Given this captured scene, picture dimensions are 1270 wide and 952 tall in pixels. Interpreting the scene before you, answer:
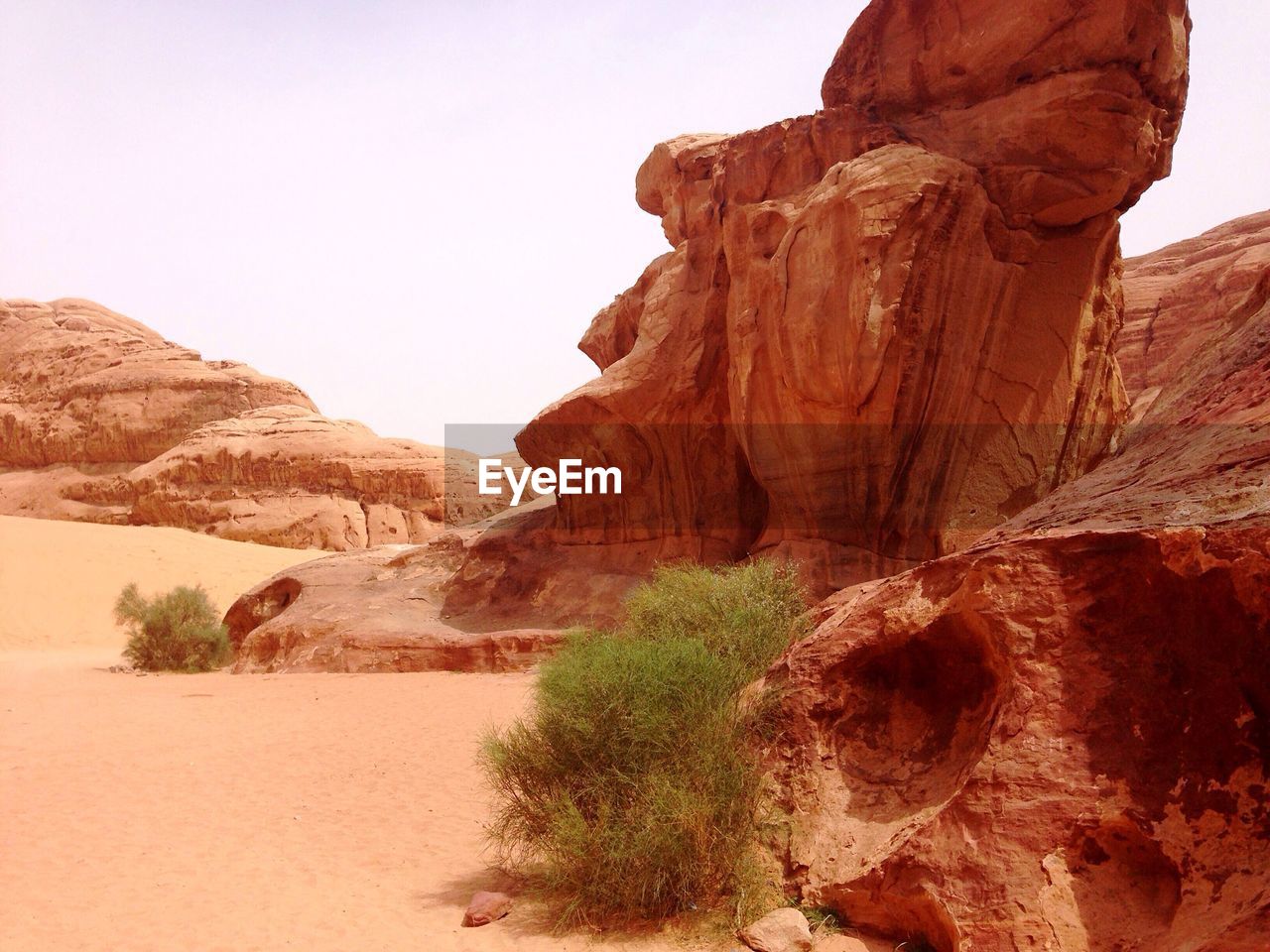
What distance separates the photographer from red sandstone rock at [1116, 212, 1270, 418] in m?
24.9

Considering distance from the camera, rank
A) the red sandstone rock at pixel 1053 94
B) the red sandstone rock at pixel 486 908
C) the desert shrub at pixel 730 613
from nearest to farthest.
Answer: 1. the red sandstone rock at pixel 486 908
2. the desert shrub at pixel 730 613
3. the red sandstone rock at pixel 1053 94

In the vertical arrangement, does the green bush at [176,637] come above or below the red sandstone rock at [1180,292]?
below

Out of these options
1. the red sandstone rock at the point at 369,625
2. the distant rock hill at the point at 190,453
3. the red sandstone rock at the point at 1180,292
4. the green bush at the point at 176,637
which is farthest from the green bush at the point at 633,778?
the distant rock hill at the point at 190,453

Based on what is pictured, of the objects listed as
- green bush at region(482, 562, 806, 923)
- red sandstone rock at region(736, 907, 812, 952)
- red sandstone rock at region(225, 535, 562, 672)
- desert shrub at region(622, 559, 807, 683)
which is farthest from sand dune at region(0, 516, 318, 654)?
red sandstone rock at region(736, 907, 812, 952)

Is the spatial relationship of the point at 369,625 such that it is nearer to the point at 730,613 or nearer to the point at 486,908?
the point at 730,613

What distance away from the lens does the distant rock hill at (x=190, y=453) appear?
30.5 m

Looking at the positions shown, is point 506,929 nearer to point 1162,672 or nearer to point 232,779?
point 1162,672

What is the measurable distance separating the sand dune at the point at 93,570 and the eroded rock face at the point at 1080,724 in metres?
22.3

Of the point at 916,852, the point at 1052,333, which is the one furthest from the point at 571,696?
the point at 1052,333

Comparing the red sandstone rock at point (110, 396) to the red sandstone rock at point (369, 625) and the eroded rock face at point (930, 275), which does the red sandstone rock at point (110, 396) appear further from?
the eroded rock face at point (930, 275)

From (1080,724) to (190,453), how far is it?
33.0 metres

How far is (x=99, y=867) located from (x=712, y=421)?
11.2 m

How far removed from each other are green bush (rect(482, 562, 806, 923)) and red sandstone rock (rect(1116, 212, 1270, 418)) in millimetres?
22063

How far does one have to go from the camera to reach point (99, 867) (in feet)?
18.1
